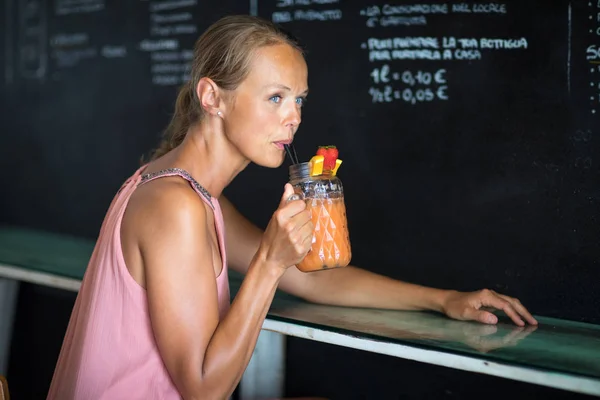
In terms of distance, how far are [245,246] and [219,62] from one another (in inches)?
21.9

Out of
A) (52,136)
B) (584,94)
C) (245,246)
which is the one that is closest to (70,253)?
(52,136)

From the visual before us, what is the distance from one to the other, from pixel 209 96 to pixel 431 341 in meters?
0.71

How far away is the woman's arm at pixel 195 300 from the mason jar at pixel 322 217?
0.10m

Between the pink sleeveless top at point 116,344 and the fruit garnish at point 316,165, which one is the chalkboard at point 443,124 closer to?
the fruit garnish at point 316,165

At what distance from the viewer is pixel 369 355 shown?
→ 8.15 feet

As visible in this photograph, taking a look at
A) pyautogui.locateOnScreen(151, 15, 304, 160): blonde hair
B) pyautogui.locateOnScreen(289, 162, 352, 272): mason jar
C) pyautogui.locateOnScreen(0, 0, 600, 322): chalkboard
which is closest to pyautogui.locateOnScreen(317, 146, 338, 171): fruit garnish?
pyautogui.locateOnScreen(289, 162, 352, 272): mason jar

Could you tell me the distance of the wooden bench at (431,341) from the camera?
139 cm

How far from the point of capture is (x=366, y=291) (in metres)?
1.88

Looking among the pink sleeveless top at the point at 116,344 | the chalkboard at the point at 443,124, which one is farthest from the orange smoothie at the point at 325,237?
the chalkboard at the point at 443,124

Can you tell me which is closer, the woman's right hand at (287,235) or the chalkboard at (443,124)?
the woman's right hand at (287,235)

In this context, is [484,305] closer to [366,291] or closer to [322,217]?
[366,291]

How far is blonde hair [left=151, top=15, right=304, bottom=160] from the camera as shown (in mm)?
1613

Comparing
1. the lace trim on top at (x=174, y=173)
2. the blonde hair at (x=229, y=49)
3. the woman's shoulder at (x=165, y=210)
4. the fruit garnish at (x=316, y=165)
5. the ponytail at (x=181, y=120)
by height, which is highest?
the blonde hair at (x=229, y=49)

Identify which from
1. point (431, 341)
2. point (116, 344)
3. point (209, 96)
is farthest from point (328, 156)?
point (116, 344)
